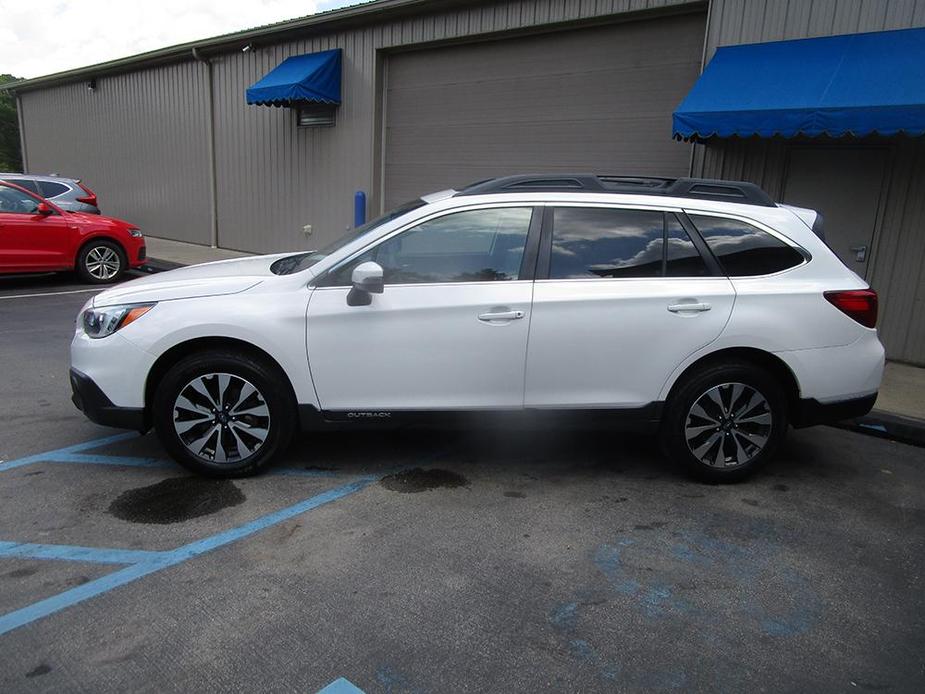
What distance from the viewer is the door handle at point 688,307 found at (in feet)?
13.8

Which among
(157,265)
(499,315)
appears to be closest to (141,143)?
(157,265)

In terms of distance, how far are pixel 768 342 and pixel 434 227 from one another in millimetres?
2092

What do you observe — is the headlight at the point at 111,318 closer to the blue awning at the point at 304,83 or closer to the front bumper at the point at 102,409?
the front bumper at the point at 102,409

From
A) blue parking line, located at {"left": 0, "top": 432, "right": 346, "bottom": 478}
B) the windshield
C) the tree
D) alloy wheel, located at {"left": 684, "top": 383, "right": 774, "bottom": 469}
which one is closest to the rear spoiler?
alloy wheel, located at {"left": 684, "top": 383, "right": 774, "bottom": 469}

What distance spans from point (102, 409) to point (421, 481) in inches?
75.1

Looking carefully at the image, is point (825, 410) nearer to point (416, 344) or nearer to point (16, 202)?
point (416, 344)

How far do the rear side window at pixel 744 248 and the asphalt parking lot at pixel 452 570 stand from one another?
4.47 feet

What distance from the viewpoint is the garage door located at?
29.8 ft

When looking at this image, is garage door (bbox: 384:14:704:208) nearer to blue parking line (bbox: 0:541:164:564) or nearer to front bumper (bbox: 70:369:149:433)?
front bumper (bbox: 70:369:149:433)

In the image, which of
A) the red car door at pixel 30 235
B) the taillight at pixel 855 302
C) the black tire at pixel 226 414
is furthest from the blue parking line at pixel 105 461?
the red car door at pixel 30 235

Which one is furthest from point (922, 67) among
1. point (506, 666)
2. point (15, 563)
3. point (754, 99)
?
point (15, 563)

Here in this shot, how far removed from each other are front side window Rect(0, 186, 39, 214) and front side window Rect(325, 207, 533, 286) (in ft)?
28.4

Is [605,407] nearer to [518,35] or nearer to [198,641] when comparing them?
[198,641]

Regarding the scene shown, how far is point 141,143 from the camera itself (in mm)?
18516
